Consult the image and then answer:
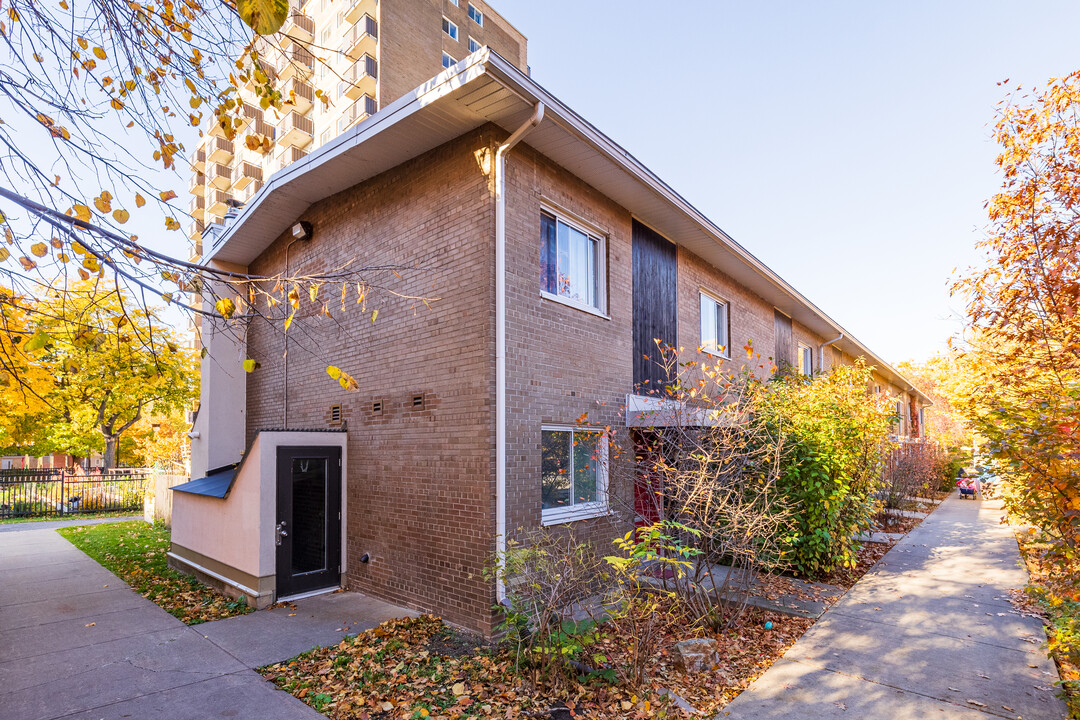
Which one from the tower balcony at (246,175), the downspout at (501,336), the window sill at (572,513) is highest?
the tower balcony at (246,175)

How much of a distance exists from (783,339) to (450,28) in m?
27.6

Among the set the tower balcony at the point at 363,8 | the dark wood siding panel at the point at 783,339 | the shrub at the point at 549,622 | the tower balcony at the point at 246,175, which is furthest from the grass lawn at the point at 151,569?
the tower balcony at the point at 246,175

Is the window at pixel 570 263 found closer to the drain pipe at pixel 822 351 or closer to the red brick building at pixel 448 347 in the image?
the red brick building at pixel 448 347

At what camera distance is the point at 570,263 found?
847 centimetres

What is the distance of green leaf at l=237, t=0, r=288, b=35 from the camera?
9.34 ft

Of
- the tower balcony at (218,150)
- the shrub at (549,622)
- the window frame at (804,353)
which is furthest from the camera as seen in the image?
the tower balcony at (218,150)

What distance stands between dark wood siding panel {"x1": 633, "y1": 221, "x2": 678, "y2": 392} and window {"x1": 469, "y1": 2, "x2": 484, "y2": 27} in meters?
30.4

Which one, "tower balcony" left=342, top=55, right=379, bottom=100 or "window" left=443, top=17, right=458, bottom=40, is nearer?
"tower balcony" left=342, top=55, right=379, bottom=100

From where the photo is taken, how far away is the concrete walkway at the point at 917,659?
4676mm

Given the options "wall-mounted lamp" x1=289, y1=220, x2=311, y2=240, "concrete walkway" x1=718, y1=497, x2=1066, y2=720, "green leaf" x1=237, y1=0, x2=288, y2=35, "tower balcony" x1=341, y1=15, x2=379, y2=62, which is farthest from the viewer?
"tower balcony" x1=341, y1=15, x2=379, y2=62

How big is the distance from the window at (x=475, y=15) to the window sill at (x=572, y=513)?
34.5 meters

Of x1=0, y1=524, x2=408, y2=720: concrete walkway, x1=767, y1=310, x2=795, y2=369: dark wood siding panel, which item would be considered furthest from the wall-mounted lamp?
x1=767, y1=310, x2=795, y2=369: dark wood siding panel

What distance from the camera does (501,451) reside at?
6570 millimetres

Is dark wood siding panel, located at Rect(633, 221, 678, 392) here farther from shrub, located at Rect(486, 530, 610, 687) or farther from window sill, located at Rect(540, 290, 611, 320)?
shrub, located at Rect(486, 530, 610, 687)
